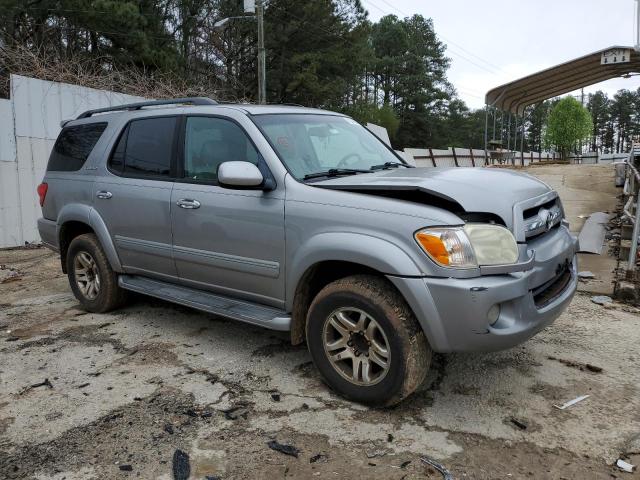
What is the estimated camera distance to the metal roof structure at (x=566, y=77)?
19.7 metres

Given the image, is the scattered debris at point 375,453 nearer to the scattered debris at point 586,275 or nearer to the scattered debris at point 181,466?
the scattered debris at point 181,466

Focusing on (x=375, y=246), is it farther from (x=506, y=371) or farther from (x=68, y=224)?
(x=68, y=224)

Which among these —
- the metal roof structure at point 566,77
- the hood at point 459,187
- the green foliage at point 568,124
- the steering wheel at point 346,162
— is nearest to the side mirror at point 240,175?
the hood at point 459,187

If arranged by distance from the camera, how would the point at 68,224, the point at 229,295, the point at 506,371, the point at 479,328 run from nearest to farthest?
the point at 479,328 → the point at 506,371 → the point at 229,295 → the point at 68,224

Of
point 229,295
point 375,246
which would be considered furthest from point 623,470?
point 229,295

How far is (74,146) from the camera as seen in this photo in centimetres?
516

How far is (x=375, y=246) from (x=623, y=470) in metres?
1.65

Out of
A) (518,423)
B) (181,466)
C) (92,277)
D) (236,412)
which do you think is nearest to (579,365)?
(518,423)

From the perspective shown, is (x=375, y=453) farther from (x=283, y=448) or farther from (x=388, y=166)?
(x=388, y=166)

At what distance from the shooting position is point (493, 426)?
2.94 meters

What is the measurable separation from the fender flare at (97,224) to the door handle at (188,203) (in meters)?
1.08

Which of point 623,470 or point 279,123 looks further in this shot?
point 279,123

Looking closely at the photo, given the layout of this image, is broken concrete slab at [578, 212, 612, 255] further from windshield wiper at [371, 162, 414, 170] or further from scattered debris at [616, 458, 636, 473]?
scattered debris at [616, 458, 636, 473]

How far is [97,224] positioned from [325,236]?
2.60 m
